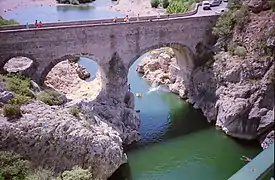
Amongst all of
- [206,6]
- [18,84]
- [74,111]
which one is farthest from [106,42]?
[206,6]

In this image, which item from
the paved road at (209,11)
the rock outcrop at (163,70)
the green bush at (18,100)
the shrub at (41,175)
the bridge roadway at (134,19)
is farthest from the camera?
the rock outcrop at (163,70)

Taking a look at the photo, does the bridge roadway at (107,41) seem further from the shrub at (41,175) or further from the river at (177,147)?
the shrub at (41,175)

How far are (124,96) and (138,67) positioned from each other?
770 centimetres

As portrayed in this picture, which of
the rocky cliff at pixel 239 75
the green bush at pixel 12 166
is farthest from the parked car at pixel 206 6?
the green bush at pixel 12 166

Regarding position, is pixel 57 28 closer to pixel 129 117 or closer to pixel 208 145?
pixel 129 117

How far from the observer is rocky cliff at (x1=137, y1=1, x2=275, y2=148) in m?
17.1

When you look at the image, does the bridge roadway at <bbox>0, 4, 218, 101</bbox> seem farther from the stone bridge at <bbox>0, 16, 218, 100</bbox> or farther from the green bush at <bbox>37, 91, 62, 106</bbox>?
the green bush at <bbox>37, 91, 62, 106</bbox>

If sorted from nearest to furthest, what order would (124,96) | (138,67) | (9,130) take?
(9,130) < (124,96) < (138,67)

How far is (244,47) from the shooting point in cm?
1892

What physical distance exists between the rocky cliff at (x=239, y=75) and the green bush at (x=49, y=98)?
778 centimetres

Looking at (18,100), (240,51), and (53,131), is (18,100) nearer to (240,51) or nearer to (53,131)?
(53,131)

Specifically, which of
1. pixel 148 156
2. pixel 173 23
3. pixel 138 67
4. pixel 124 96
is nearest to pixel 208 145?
pixel 148 156

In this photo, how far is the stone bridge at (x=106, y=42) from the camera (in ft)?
55.9

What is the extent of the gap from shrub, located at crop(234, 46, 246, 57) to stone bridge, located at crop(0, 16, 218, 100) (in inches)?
94.9
